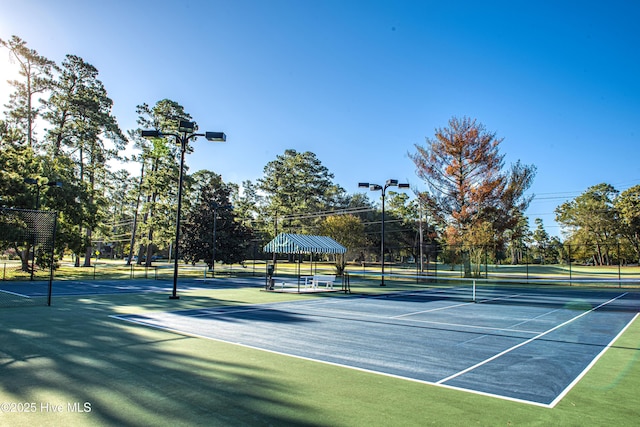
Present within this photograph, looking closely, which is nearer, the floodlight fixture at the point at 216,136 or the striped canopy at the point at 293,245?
the floodlight fixture at the point at 216,136

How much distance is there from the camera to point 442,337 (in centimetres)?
984

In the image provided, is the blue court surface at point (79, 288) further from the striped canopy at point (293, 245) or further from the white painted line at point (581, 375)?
the white painted line at point (581, 375)

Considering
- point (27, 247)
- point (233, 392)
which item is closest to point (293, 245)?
point (233, 392)

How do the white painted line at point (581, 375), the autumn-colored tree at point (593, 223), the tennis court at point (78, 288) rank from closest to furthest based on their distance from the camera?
the white painted line at point (581, 375) → the tennis court at point (78, 288) → the autumn-colored tree at point (593, 223)

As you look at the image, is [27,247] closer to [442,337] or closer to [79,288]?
[79,288]

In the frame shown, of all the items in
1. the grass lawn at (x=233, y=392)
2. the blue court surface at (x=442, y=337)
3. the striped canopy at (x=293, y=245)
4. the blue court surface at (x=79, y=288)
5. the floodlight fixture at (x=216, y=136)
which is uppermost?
the floodlight fixture at (x=216, y=136)

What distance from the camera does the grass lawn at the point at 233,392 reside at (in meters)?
4.63

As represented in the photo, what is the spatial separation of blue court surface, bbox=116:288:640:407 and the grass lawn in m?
0.47

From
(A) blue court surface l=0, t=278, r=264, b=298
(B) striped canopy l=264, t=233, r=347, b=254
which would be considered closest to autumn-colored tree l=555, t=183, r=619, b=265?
(B) striped canopy l=264, t=233, r=347, b=254

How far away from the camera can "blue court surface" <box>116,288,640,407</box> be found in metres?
6.60

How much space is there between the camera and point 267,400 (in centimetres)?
518

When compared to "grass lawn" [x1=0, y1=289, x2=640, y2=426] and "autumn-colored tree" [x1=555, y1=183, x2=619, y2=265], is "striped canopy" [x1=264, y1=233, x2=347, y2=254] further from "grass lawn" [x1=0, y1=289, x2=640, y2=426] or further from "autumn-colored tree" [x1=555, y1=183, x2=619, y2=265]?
"autumn-colored tree" [x1=555, y1=183, x2=619, y2=265]

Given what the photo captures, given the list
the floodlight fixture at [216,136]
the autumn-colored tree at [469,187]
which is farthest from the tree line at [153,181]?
the floodlight fixture at [216,136]

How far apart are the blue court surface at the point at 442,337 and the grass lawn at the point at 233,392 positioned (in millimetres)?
466
